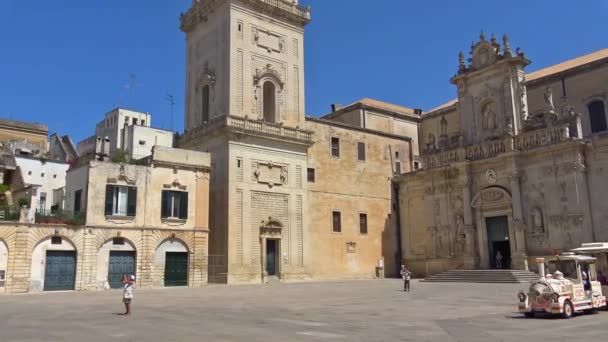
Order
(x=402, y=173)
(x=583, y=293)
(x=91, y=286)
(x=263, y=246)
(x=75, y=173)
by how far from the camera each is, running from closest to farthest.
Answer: (x=583, y=293)
(x=91, y=286)
(x=75, y=173)
(x=263, y=246)
(x=402, y=173)

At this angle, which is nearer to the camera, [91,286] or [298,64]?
[91,286]

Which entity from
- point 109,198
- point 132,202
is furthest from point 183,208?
point 109,198

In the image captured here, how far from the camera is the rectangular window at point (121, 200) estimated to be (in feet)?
102

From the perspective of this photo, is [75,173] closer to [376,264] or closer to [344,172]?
[344,172]

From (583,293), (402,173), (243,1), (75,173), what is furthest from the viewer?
(402,173)

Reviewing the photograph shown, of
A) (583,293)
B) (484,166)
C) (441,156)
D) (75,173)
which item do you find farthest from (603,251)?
(75,173)

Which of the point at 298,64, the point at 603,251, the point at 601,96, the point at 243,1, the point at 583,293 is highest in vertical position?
the point at 243,1

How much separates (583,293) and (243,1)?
30015 mm

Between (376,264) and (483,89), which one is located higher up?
(483,89)

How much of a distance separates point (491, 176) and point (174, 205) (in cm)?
2124

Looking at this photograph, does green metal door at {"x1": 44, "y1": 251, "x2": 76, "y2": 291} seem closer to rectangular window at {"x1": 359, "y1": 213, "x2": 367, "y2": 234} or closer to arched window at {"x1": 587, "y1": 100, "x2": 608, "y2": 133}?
rectangular window at {"x1": 359, "y1": 213, "x2": 367, "y2": 234}

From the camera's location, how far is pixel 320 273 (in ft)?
131

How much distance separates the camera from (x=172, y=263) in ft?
107

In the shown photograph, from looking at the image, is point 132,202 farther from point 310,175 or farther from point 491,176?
point 491,176
